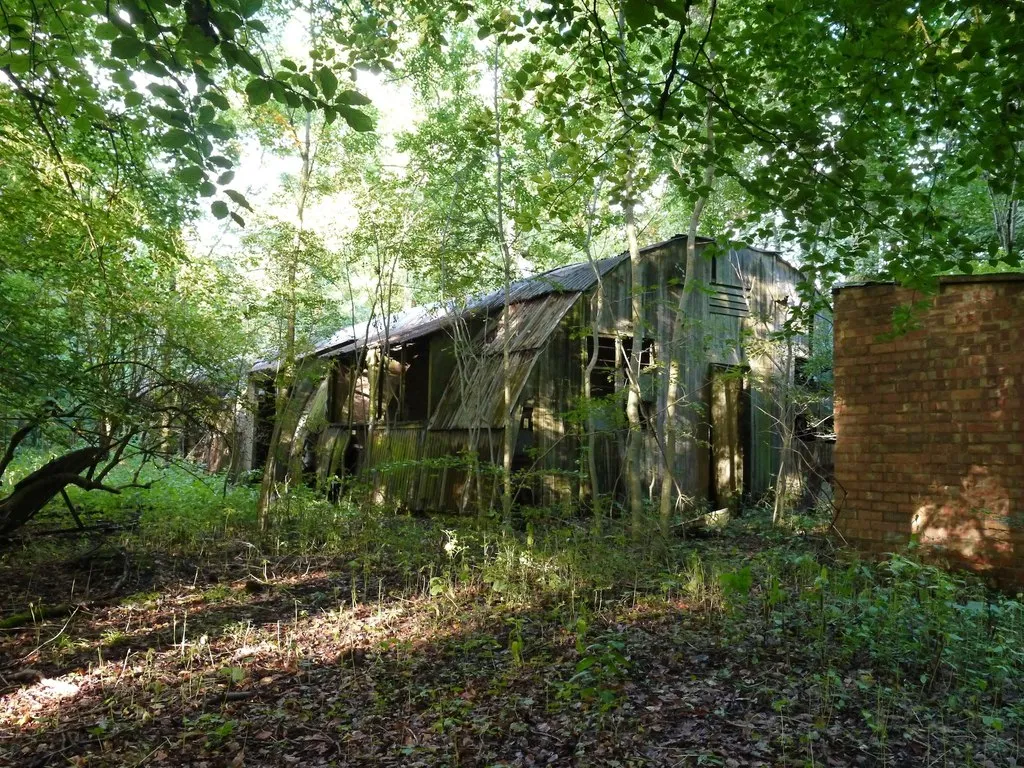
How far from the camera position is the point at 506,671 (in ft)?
15.7

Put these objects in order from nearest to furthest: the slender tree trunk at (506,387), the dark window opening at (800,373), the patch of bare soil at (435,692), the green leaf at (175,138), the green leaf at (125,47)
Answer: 1. the green leaf at (125,47)
2. the green leaf at (175,138)
3. the patch of bare soil at (435,692)
4. the slender tree trunk at (506,387)
5. the dark window opening at (800,373)

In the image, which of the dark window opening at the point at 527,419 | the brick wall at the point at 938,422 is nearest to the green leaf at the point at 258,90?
the brick wall at the point at 938,422

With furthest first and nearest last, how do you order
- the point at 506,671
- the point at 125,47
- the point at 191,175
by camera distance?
1. the point at 506,671
2. the point at 191,175
3. the point at 125,47

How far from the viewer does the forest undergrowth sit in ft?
12.3

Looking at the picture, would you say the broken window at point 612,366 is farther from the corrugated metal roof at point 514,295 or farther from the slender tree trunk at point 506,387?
the slender tree trunk at point 506,387

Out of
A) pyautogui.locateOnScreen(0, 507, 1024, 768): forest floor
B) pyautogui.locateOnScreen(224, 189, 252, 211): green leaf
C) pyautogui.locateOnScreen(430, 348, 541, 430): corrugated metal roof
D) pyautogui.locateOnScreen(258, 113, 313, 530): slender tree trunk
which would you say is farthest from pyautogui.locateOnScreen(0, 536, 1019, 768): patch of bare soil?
pyautogui.locateOnScreen(430, 348, 541, 430): corrugated metal roof

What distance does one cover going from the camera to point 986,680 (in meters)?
4.24

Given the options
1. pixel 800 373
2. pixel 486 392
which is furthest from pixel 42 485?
pixel 800 373

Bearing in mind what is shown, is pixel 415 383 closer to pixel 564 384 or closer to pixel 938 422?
pixel 564 384

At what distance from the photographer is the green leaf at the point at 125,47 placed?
290 centimetres

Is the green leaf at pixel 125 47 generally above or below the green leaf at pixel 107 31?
below

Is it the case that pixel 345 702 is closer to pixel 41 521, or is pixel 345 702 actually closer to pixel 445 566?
pixel 445 566

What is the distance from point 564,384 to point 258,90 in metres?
10.3

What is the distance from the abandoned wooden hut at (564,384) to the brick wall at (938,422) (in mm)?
4148
